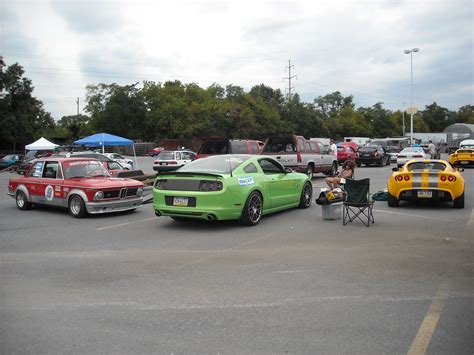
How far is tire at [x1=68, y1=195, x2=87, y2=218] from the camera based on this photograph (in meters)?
10.8

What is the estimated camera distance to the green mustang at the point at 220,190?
891 cm

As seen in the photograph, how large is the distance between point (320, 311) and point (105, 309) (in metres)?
2.19

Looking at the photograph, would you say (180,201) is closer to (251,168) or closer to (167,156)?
A: (251,168)

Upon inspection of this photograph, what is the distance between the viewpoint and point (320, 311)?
4.67 m

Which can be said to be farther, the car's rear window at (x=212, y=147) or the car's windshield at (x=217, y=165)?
the car's rear window at (x=212, y=147)

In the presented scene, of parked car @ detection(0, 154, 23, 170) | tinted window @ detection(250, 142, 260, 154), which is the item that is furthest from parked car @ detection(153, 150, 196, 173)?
parked car @ detection(0, 154, 23, 170)

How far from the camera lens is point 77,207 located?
10953 millimetres

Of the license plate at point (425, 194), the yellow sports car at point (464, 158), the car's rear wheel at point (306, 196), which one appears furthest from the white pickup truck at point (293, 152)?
the yellow sports car at point (464, 158)

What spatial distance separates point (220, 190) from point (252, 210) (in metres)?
0.95

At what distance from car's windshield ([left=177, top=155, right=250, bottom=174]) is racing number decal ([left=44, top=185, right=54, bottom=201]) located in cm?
382

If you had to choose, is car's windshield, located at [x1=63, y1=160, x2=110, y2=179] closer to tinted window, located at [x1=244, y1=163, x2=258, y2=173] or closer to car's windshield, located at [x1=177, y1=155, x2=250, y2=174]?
car's windshield, located at [x1=177, y1=155, x2=250, y2=174]

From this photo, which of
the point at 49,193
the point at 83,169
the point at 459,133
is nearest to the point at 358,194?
the point at 83,169

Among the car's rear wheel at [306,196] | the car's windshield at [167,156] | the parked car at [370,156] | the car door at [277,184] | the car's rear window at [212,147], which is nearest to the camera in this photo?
the car door at [277,184]

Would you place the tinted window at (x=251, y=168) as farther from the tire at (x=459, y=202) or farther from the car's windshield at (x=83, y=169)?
the tire at (x=459, y=202)
